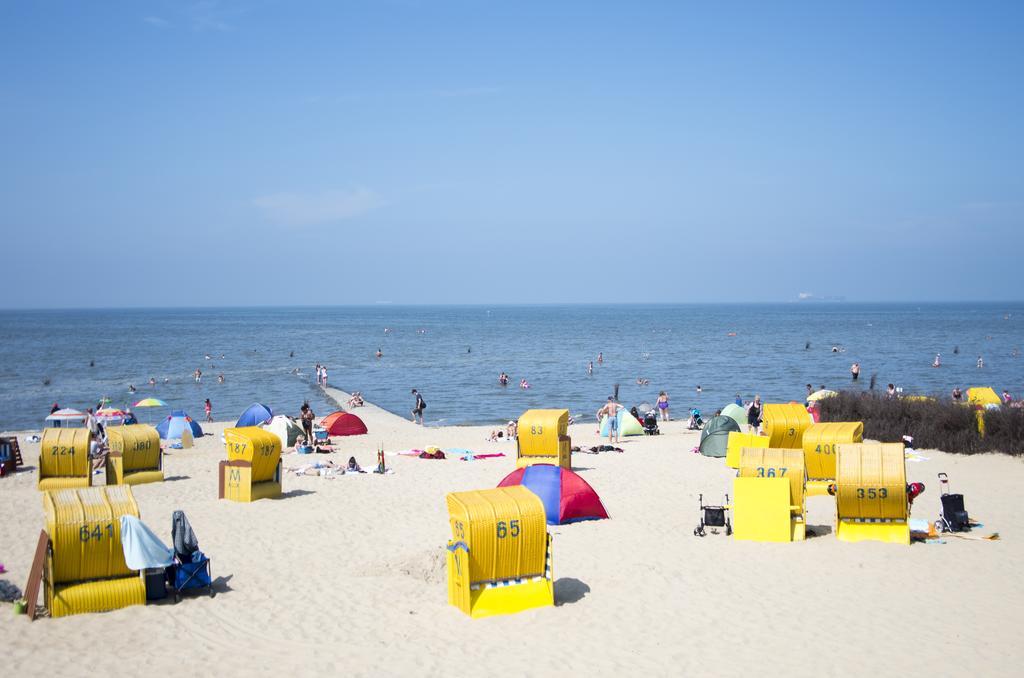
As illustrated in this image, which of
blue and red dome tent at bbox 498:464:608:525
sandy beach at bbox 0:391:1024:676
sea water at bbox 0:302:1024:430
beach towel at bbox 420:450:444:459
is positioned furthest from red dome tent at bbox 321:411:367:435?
blue and red dome tent at bbox 498:464:608:525

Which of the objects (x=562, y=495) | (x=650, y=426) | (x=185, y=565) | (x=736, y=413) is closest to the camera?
(x=185, y=565)

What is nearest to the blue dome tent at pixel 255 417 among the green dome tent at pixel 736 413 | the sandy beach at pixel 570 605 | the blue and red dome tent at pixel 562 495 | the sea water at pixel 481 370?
the sea water at pixel 481 370

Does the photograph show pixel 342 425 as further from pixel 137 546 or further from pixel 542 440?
pixel 137 546

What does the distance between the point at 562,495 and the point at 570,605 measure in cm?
479

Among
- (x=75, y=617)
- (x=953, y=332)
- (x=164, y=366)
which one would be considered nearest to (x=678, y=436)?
(x=75, y=617)

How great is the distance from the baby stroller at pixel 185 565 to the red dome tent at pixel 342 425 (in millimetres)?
18599

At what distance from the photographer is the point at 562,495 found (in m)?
16.6

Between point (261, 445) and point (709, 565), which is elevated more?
point (261, 445)

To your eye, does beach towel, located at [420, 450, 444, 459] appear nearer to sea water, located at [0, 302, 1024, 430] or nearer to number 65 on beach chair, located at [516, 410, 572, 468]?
number 65 on beach chair, located at [516, 410, 572, 468]

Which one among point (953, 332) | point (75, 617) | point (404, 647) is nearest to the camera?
point (404, 647)

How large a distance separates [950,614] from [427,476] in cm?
1320

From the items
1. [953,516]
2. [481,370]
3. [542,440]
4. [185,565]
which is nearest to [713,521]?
[953,516]

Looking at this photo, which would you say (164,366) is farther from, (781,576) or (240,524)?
(781,576)

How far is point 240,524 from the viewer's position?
16.8m
